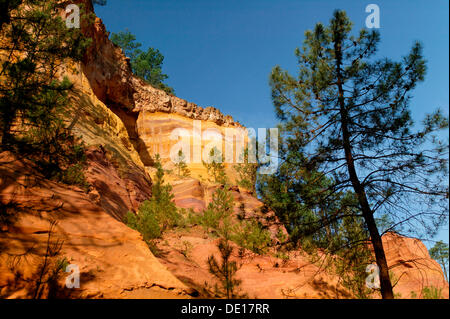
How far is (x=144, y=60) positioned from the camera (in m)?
51.2

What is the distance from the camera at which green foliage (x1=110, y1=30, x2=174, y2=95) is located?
50.8 metres

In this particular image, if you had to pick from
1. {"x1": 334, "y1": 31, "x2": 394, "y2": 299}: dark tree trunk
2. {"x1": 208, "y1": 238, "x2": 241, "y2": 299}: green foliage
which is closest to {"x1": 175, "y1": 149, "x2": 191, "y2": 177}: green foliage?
{"x1": 208, "y1": 238, "x2": 241, "y2": 299}: green foliage

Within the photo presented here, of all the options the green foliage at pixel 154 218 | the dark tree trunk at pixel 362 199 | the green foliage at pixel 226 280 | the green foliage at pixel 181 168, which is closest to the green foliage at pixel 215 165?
the green foliage at pixel 181 168

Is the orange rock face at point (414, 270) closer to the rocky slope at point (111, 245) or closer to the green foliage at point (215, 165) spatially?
the rocky slope at point (111, 245)

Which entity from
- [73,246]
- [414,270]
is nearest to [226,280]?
[73,246]

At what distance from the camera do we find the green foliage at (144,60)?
5078cm

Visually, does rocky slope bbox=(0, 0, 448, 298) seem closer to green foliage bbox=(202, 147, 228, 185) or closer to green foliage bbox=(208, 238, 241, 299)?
green foliage bbox=(208, 238, 241, 299)

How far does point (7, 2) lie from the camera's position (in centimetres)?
576

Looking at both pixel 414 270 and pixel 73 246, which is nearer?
pixel 73 246

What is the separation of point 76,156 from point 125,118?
25166mm

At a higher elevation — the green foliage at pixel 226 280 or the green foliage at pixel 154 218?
the green foliage at pixel 154 218

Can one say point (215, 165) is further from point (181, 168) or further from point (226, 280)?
point (226, 280)

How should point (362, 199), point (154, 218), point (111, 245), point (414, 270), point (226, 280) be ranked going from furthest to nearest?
point (414, 270), point (154, 218), point (226, 280), point (362, 199), point (111, 245)
